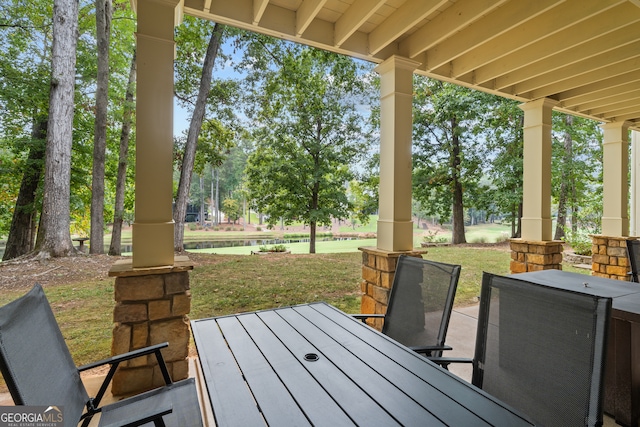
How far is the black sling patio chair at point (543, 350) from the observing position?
3.32ft

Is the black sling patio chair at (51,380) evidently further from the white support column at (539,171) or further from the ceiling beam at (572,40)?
the white support column at (539,171)

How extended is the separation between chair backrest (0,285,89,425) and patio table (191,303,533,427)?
0.52 metres

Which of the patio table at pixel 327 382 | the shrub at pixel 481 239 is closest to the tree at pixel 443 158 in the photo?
the shrub at pixel 481 239

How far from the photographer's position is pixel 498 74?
336cm

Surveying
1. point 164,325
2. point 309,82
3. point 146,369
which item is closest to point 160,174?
point 164,325

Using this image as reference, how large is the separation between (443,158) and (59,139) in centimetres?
1130

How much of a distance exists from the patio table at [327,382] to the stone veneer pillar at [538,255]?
12.0 ft

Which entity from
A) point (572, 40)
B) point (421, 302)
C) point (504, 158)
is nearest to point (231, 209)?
point (504, 158)

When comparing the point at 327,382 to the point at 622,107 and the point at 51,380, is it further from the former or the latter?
the point at 622,107

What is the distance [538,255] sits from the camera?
159 inches

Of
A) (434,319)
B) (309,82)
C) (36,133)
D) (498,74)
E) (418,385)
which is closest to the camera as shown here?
(418,385)

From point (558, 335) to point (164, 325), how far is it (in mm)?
2180

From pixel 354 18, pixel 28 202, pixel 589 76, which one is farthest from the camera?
pixel 28 202

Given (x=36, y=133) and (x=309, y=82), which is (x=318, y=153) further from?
(x=36, y=133)
